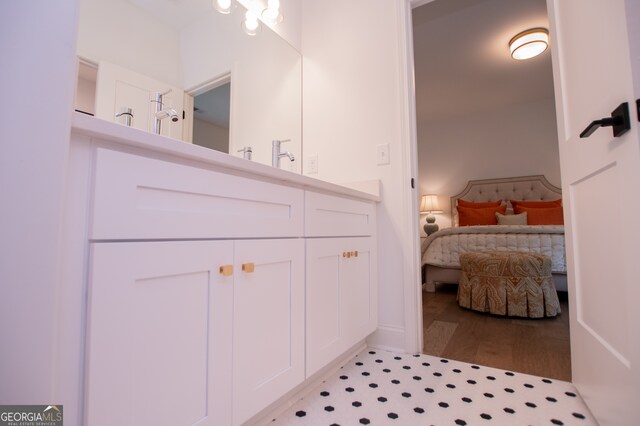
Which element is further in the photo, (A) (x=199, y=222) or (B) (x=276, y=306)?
(B) (x=276, y=306)

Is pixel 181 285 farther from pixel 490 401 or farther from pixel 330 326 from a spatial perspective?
pixel 490 401

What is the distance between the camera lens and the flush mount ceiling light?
2949 millimetres

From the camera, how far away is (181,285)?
0.72m

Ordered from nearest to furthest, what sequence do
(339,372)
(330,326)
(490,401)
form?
(490,401) → (330,326) → (339,372)

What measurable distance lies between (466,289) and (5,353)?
2.82 meters

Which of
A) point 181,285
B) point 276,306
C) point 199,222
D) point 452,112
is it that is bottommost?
point 276,306

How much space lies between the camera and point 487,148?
16.1ft

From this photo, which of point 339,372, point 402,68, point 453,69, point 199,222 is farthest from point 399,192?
point 453,69

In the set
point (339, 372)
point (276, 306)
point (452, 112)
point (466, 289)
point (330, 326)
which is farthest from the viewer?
point (452, 112)

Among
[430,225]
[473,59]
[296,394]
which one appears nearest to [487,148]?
[430,225]

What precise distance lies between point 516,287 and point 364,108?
1.81m

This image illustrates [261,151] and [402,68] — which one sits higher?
[402,68]

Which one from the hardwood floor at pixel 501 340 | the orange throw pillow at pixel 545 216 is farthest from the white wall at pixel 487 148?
the hardwood floor at pixel 501 340

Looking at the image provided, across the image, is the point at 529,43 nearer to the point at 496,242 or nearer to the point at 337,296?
the point at 496,242
